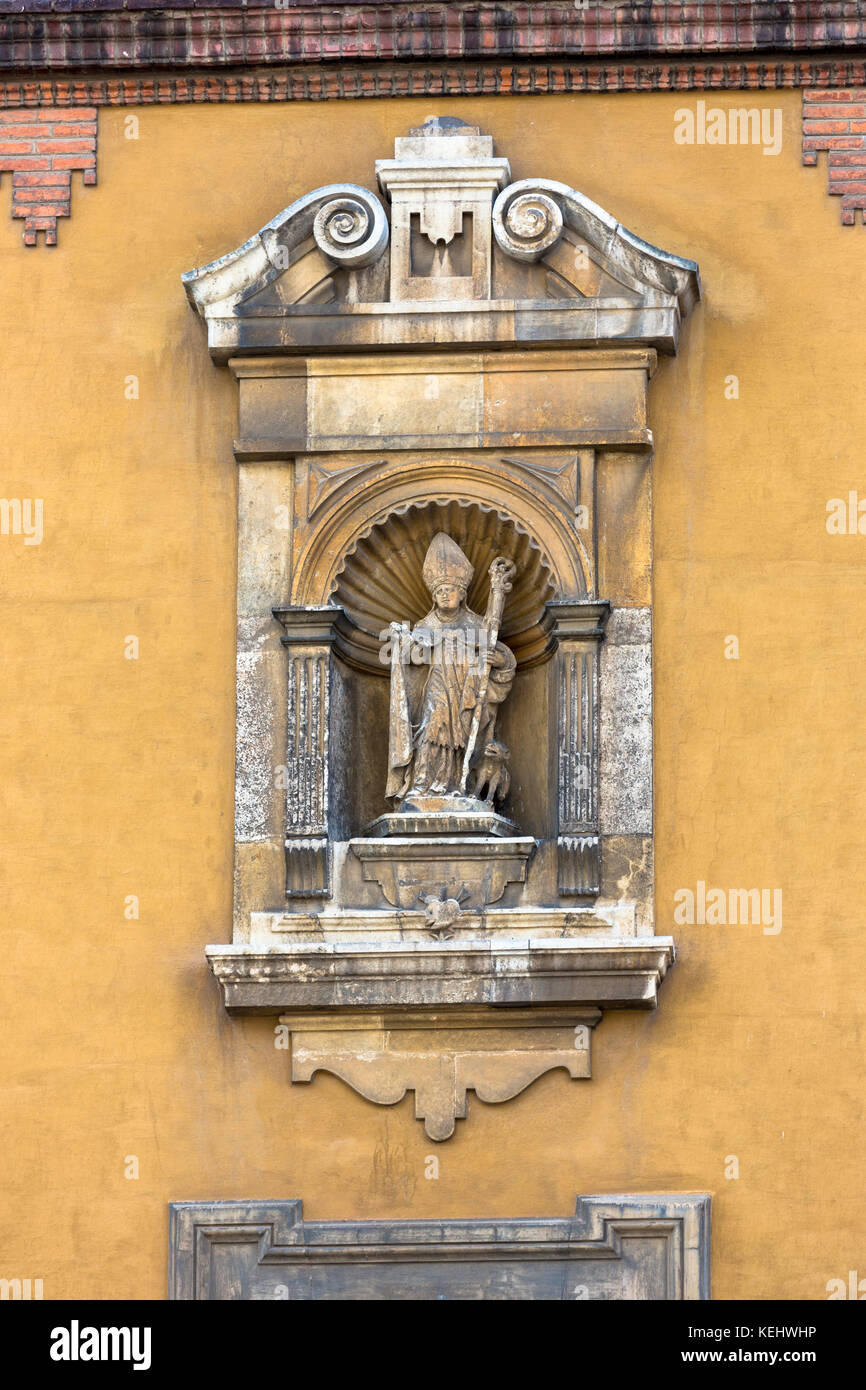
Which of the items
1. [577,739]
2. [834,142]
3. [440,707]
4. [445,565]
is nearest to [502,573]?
[445,565]

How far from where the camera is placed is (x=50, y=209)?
561 inches

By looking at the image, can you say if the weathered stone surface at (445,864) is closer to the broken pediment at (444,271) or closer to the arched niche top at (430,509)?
the arched niche top at (430,509)

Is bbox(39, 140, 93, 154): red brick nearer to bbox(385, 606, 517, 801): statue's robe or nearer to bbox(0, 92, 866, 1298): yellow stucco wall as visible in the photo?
bbox(0, 92, 866, 1298): yellow stucco wall

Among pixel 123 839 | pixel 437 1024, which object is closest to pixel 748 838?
pixel 437 1024

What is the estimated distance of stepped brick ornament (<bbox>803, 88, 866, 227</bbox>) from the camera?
14000 mm

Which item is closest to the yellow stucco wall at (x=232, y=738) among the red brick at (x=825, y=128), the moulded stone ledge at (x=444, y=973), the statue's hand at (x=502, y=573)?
the red brick at (x=825, y=128)

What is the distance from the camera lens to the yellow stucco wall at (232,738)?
13188 mm

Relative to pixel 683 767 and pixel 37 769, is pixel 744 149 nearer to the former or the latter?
pixel 683 767

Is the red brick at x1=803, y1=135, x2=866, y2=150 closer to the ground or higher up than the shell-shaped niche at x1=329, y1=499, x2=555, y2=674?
higher up

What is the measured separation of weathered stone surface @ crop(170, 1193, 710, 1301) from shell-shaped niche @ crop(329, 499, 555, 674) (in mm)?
2380

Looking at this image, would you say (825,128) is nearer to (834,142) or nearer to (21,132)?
(834,142)

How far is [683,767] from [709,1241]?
1.91m

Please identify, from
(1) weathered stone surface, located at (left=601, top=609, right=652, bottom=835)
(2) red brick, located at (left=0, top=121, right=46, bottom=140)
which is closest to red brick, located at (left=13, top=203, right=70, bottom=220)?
(2) red brick, located at (left=0, top=121, right=46, bottom=140)

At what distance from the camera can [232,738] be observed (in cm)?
1367
